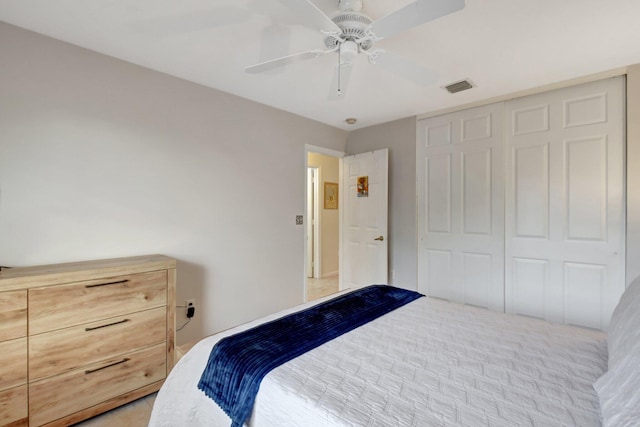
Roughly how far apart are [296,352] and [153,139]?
2027 millimetres

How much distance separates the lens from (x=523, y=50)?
6.53ft

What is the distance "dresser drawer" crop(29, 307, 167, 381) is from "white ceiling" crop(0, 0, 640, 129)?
1807mm

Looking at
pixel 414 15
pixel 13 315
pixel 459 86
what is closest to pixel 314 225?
pixel 459 86

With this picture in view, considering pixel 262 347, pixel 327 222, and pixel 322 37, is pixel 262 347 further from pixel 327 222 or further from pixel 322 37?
pixel 327 222

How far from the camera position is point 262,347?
1.24 metres

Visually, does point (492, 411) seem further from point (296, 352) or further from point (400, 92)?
point (400, 92)

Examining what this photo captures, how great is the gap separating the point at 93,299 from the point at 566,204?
3629 millimetres

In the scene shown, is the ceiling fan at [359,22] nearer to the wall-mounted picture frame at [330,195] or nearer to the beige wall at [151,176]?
the beige wall at [151,176]

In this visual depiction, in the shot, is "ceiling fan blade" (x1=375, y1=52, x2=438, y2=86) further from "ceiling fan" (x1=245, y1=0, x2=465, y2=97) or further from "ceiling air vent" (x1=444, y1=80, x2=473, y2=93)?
"ceiling air vent" (x1=444, y1=80, x2=473, y2=93)

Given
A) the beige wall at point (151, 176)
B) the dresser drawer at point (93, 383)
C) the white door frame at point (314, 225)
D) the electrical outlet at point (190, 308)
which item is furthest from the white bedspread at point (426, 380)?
the white door frame at point (314, 225)

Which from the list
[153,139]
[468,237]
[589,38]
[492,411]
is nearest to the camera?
[492,411]

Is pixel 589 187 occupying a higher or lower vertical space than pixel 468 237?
higher

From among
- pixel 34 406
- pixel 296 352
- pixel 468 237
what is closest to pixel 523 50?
pixel 468 237

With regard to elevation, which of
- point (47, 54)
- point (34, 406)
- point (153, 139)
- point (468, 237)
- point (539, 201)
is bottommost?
point (34, 406)
